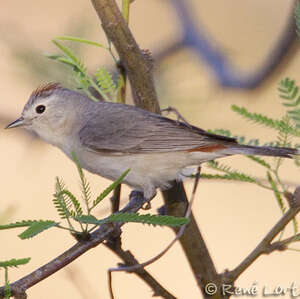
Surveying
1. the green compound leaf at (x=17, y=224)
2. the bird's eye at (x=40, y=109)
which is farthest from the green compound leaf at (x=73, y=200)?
the bird's eye at (x=40, y=109)

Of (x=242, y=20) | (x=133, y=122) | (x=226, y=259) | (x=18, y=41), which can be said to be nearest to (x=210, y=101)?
(x=133, y=122)

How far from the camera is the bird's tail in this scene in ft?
5.91

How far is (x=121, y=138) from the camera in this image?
278 cm

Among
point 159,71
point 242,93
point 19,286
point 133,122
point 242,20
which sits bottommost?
point 19,286

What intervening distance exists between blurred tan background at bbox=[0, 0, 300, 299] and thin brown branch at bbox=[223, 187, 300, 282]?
1044 mm

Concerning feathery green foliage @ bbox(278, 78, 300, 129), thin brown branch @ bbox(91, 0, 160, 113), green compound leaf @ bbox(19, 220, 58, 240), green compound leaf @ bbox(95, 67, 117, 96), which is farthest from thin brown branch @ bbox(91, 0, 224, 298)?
green compound leaf @ bbox(19, 220, 58, 240)

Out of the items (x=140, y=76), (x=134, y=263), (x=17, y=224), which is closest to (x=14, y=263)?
(x=17, y=224)

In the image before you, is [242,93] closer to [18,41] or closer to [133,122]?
[133,122]

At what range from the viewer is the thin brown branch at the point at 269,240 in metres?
1.62

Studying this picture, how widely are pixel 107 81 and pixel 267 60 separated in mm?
1290

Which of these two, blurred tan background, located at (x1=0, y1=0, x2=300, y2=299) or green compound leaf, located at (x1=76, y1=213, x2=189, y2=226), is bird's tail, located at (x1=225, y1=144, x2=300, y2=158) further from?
green compound leaf, located at (x1=76, y1=213, x2=189, y2=226)

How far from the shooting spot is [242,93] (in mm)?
3375

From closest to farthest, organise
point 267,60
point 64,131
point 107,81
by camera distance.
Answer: point 107,81
point 64,131
point 267,60

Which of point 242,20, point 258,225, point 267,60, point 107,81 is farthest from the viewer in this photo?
point 242,20
